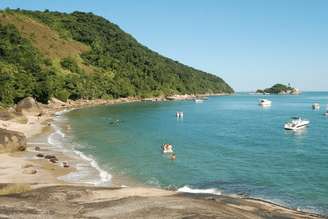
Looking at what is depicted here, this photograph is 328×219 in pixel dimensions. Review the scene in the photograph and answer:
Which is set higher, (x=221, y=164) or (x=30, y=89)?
(x=30, y=89)

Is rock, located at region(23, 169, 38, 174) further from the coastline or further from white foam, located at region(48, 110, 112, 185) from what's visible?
white foam, located at region(48, 110, 112, 185)

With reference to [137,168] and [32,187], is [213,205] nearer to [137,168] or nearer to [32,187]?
[32,187]

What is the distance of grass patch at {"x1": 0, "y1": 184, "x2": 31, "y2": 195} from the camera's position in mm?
30728

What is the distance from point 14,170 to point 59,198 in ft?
68.4

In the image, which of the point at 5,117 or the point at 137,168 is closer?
the point at 137,168

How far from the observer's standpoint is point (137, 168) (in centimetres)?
5438

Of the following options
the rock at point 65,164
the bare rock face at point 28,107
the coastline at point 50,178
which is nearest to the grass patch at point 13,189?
the coastline at point 50,178

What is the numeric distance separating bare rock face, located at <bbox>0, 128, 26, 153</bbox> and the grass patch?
88.3ft

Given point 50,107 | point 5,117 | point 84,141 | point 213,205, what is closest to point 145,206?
point 213,205

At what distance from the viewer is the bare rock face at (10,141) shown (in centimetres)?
5777

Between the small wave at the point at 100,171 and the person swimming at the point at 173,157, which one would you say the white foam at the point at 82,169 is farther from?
the person swimming at the point at 173,157

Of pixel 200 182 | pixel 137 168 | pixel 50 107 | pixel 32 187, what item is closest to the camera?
pixel 32 187

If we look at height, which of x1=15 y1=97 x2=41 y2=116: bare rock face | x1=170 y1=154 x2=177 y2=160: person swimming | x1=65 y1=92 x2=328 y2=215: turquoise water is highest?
x1=15 y1=97 x2=41 y2=116: bare rock face

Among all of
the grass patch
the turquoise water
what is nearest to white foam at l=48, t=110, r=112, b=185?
the turquoise water
